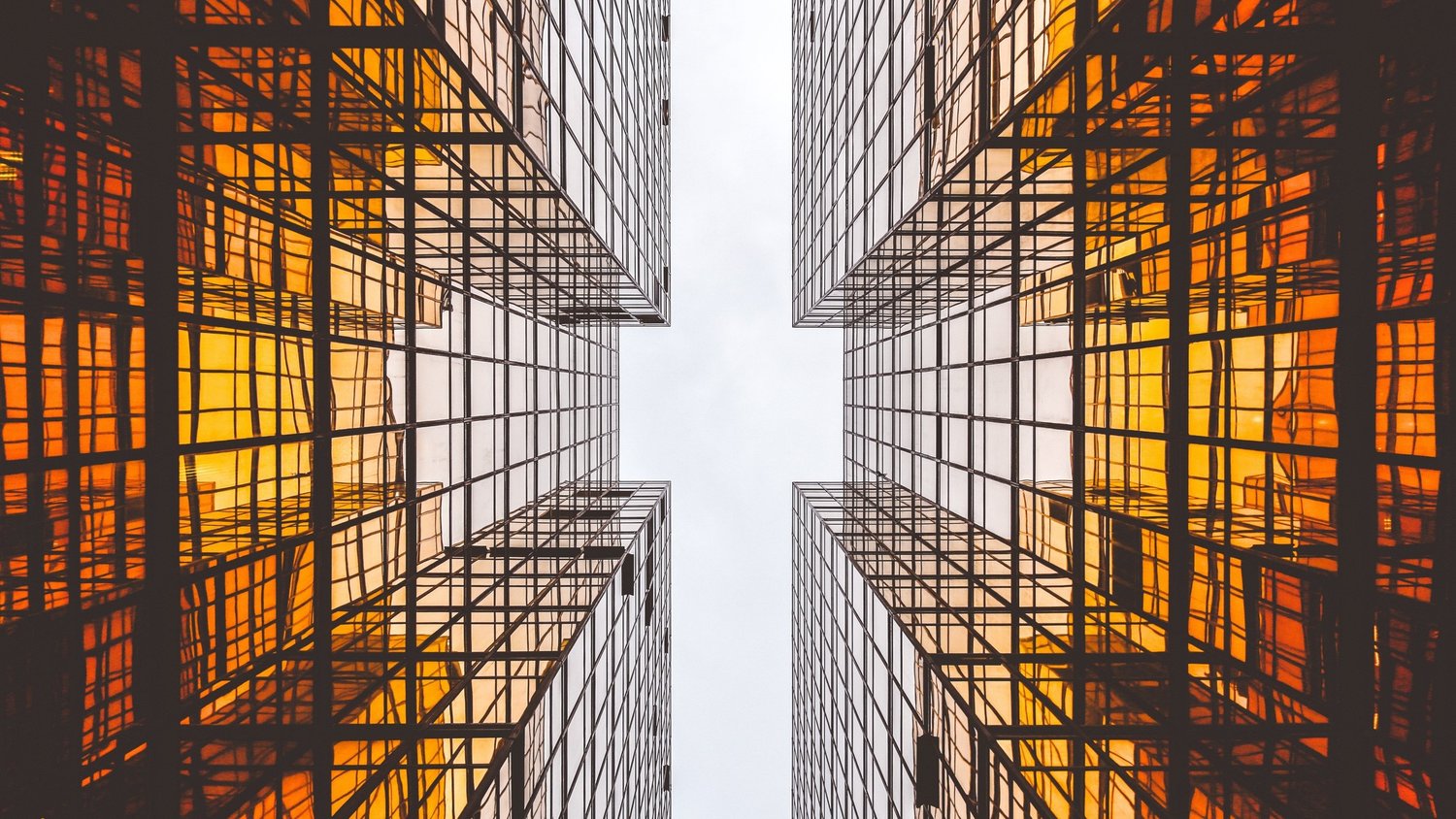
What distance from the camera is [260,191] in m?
11.8

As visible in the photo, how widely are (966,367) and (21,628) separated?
2181 cm

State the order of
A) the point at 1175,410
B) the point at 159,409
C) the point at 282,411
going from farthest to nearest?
the point at 1175,410 < the point at 282,411 < the point at 159,409

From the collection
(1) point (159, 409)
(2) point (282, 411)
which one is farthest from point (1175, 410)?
(1) point (159, 409)

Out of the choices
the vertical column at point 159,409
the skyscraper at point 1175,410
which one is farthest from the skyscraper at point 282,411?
the skyscraper at point 1175,410

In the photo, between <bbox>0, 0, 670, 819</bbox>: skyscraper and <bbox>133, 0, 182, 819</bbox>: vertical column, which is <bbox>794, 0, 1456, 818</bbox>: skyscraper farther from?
<bbox>133, 0, 182, 819</bbox>: vertical column

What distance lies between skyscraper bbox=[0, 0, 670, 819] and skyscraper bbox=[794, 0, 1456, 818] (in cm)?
1036

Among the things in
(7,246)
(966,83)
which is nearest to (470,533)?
(7,246)

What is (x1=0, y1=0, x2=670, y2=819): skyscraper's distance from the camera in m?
7.91

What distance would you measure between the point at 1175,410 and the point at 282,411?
16312mm

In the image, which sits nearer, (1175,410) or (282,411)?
(282,411)

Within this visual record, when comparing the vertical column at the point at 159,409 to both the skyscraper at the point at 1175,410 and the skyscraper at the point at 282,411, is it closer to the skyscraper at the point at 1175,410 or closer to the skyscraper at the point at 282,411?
the skyscraper at the point at 282,411

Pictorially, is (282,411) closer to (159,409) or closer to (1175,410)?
(159,409)

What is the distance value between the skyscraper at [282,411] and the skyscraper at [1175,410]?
408 inches

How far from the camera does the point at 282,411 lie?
38.0ft
